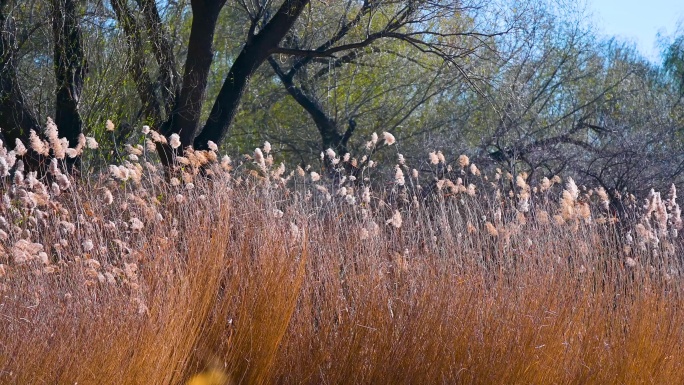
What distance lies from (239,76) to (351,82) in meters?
4.77

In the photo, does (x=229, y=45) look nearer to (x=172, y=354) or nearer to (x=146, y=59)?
(x=146, y=59)

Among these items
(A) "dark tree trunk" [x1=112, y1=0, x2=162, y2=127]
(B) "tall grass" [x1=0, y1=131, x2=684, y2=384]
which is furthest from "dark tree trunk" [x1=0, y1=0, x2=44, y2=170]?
(B) "tall grass" [x1=0, y1=131, x2=684, y2=384]

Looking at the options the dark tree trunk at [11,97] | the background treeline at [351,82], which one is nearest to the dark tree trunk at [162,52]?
the background treeline at [351,82]

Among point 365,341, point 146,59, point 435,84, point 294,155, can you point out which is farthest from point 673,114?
point 365,341

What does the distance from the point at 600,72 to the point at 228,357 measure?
43.0ft

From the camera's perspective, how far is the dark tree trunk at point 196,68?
32.4 feet

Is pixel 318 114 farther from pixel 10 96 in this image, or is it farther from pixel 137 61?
pixel 10 96

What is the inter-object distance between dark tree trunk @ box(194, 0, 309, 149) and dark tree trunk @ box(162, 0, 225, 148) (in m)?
0.53

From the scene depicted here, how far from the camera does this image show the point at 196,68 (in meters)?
10.0

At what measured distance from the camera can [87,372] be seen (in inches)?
140

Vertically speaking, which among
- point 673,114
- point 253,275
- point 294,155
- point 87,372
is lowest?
point 87,372

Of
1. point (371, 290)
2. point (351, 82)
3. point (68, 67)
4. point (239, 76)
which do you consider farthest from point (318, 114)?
point (371, 290)

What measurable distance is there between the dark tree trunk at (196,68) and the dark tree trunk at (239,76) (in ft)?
1.74

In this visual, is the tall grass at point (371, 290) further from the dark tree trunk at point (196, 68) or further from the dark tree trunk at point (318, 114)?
the dark tree trunk at point (318, 114)
